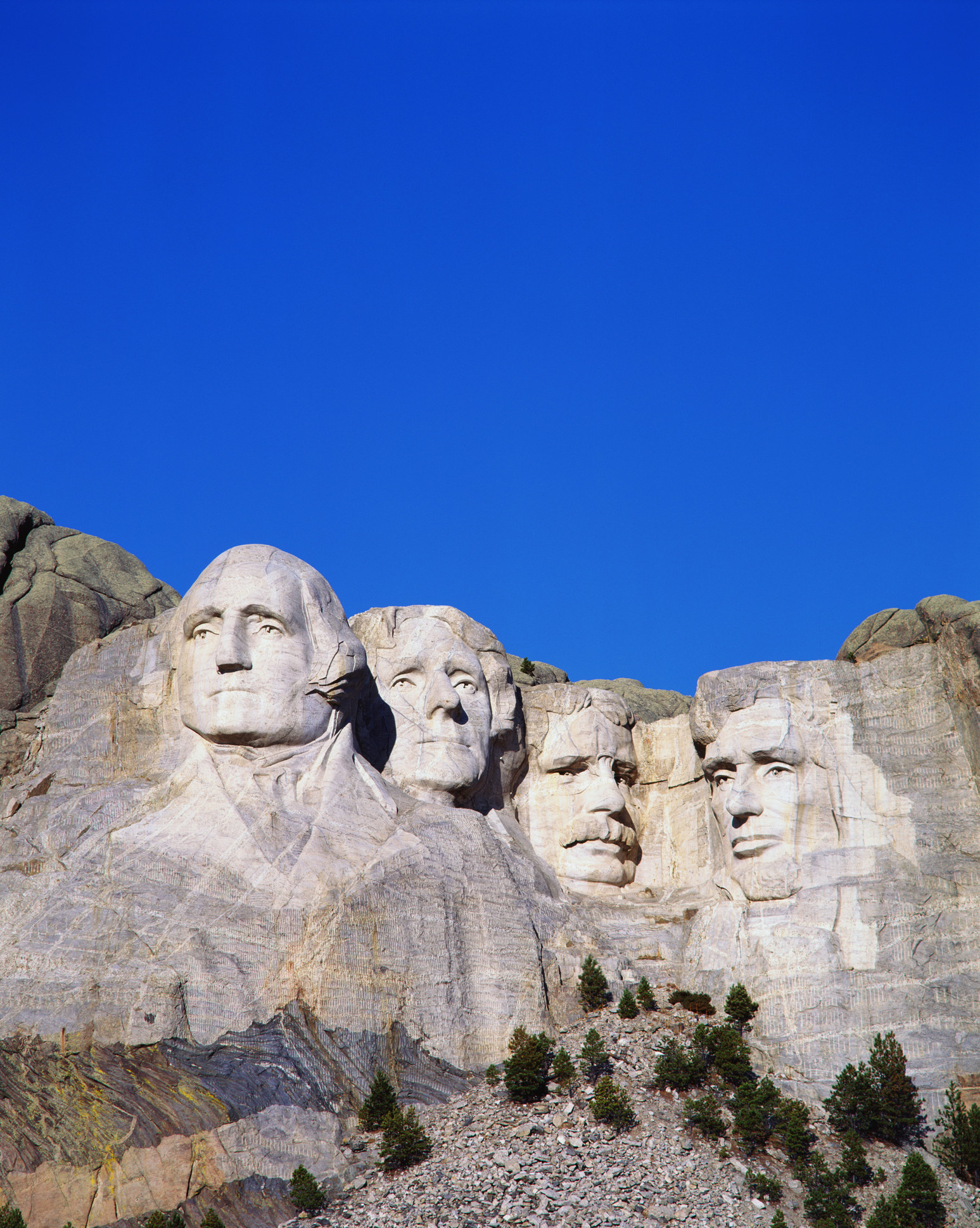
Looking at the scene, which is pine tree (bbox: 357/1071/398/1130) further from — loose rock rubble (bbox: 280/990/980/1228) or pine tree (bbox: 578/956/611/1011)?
pine tree (bbox: 578/956/611/1011)

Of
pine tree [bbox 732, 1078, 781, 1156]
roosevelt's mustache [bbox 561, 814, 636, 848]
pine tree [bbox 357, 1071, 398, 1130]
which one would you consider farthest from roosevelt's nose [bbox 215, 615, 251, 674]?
pine tree [bbox 732, 1078, 781, 1156]

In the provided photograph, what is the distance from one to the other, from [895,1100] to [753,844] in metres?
4.94

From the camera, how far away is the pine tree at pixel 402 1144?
2253 centimetres

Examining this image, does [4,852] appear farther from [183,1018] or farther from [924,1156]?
[924,1156]

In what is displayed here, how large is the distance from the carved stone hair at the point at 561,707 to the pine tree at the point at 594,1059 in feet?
22.3

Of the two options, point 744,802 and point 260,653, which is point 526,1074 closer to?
point 744,802

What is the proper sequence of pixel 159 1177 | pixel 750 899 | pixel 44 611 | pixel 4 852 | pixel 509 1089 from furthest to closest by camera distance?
pixel 44 611 → pixel 750 899 → pixel 4 852 → pixel 509 1089 → pixel 159 1177

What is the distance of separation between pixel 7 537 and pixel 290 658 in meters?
6.80

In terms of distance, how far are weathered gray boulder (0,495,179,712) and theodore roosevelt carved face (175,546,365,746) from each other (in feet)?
10.3

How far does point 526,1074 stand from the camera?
2383cm

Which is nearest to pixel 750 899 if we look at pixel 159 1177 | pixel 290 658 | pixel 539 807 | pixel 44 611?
pixel 539 807

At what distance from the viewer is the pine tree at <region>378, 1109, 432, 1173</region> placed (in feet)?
73.9

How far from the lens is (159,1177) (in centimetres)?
2214

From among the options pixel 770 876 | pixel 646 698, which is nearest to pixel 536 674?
pixel 646 698
